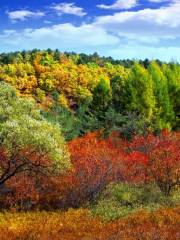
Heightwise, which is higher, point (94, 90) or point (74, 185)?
point (94, 90)

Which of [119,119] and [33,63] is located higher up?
[33,63]

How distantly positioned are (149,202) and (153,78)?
41.5 meters

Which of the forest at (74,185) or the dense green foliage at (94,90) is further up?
the dense green foliage at (94,90)

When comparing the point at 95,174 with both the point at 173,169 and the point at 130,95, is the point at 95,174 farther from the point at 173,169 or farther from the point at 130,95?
the point at 130,95

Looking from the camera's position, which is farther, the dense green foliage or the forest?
the dense green foliage

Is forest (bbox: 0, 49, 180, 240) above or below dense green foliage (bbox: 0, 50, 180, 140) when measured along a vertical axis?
below

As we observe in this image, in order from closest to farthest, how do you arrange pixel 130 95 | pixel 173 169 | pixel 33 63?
pixel 173 169
pixel 130 95
pixel 33 63

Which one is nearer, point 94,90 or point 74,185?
point 74,185

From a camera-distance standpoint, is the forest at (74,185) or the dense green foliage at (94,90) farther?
the dense green foliage at (94,90)

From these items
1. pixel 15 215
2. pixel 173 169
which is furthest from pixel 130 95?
pixel 15 215

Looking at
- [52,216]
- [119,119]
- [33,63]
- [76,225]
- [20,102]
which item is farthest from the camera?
[33,63]

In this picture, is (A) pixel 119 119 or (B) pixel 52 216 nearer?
(B) pixel 52 216

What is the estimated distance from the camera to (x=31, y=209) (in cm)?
2995

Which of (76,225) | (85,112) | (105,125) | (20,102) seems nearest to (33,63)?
(85,112)
